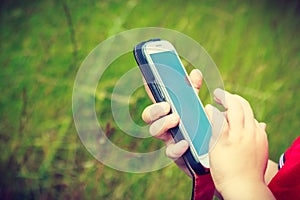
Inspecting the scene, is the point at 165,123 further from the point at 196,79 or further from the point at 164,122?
the point at 196,79

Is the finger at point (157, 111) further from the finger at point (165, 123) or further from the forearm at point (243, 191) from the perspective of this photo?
the forearm at point (243, 191)

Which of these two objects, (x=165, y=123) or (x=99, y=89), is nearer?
(x=165, y=123)

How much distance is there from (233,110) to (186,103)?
0.30ft

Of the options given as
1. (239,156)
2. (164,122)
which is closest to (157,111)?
(164,122)

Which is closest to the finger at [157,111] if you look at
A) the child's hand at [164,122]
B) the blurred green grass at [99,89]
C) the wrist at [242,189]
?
the child's hand at [164,122]

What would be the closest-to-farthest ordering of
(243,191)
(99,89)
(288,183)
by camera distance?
(243,191), (288,183), (99,89)

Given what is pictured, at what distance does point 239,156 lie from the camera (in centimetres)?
54

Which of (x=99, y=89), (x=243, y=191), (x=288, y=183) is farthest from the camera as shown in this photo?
(x=99, y=89)

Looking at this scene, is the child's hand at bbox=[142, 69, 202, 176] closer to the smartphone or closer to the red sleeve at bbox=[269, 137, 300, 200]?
the smartphone

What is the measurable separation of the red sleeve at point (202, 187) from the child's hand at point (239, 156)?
67mm

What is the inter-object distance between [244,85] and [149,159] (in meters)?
0.31

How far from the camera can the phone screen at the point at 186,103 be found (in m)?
0.63

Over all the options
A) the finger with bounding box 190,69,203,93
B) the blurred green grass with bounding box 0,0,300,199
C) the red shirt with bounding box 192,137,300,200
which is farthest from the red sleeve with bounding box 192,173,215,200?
the blurred green grass with bounding box 0,0,300,199

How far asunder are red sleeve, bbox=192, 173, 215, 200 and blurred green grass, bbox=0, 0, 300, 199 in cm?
30
